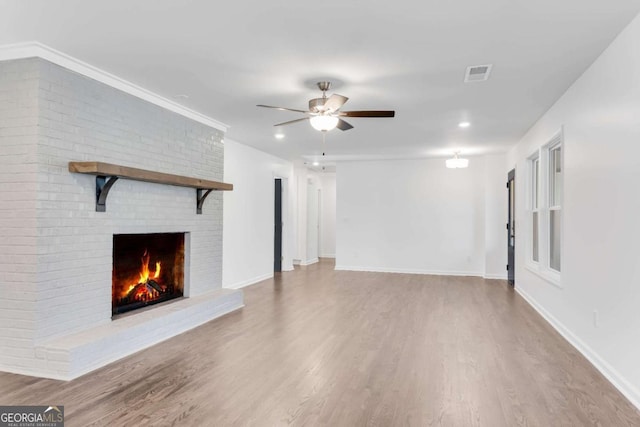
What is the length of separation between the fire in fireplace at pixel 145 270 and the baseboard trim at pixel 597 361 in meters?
4.34

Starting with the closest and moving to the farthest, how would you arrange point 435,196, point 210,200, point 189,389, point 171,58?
point 189,389, point 171,58, point 210,200, point 435,196

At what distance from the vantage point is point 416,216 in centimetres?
887

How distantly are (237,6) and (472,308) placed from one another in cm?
476

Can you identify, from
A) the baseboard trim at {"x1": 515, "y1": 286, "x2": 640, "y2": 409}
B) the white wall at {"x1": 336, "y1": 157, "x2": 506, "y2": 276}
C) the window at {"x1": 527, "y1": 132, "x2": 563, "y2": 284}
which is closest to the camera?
the baseboard trim at {"x1": 515, "y1": 286, "x2": 640, "y2": 409}

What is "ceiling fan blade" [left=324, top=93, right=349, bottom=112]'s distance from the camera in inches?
139

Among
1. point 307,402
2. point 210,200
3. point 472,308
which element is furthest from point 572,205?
point 210,200

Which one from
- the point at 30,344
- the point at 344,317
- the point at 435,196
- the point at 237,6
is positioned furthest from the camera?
the point at 435,196

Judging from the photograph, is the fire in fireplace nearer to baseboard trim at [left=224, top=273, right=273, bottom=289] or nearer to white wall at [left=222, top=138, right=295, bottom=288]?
white wall at [left=222, top=138, right=295, bottom=288]

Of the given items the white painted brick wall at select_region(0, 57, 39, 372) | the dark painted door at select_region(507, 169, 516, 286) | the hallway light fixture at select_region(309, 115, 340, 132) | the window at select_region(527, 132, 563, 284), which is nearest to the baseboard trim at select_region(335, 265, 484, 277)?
the dark painted door at select_region(507, 169, 516, 286)

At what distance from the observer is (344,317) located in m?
4.96

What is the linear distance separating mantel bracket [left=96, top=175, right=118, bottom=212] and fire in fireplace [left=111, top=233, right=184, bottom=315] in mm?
471

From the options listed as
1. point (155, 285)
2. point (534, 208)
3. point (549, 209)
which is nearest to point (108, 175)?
point (155, 285)

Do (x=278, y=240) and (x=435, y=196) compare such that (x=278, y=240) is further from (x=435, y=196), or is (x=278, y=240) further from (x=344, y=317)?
(x=344, y=317)

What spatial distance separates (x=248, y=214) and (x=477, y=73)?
4780 mm
